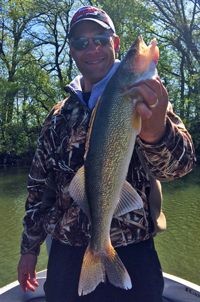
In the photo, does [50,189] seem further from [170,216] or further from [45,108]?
[45,108]

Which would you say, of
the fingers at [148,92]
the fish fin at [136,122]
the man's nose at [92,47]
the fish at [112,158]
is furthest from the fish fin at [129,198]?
the man's nose at [92,47]

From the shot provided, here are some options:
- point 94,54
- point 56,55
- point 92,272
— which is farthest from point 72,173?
point 56,55

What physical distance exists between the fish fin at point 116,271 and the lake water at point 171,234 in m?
4.14

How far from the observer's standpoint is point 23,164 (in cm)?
2317

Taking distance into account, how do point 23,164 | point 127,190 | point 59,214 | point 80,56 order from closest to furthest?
point 127,190 < point 59,214 < point 80,56 < point 23,164

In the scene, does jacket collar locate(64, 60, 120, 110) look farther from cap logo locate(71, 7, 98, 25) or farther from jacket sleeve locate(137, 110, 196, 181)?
jacket sleeve locate(137, 110, 196, 181)

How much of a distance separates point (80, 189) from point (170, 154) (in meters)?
0.58

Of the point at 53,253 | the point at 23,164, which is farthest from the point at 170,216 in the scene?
the point at 23,164

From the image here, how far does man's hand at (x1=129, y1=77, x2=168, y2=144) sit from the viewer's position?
4.74 ft

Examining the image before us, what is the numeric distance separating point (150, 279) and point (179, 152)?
2.84ft

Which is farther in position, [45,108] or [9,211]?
[45,108]

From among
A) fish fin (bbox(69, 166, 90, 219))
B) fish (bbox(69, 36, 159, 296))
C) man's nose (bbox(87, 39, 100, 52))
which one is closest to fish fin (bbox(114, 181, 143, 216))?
fish (bbox(69, 36, 159, 296))

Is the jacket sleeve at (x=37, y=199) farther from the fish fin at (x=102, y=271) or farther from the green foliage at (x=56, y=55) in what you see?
the green foliage at (x=56, y=55)

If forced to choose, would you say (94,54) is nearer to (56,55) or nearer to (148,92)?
(148,92)
